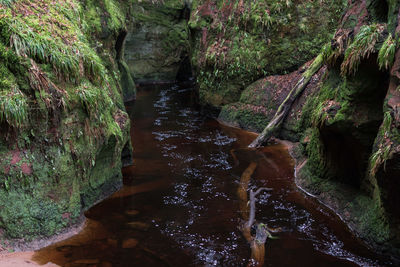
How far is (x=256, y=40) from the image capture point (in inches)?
541

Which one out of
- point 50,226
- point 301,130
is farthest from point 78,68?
point 301,130

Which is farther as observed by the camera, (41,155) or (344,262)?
(41,155)

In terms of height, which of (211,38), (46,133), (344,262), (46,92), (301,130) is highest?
(211,38)

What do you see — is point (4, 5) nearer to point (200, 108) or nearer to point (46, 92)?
point (46, 92)

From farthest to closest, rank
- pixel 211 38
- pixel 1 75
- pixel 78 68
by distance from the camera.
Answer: pixel 211 38 → pixel 78 68 → pixel 1 75

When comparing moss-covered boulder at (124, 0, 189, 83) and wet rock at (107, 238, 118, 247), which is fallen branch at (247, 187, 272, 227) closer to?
wet rock at (107, 238, 118, 247)

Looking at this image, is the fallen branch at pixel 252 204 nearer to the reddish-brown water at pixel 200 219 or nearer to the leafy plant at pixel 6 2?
the reddish-brown water at pixel 200 219

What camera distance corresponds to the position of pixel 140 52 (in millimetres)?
25000

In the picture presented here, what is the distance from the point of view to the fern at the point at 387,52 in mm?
5169

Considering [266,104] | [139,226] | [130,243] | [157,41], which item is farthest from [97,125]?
[157,41]

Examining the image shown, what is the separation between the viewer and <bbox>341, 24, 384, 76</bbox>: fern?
5.69 metres

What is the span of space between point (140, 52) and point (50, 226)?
2051cm

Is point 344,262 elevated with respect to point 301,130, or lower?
lower

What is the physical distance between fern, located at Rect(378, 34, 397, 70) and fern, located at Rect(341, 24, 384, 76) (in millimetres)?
337
